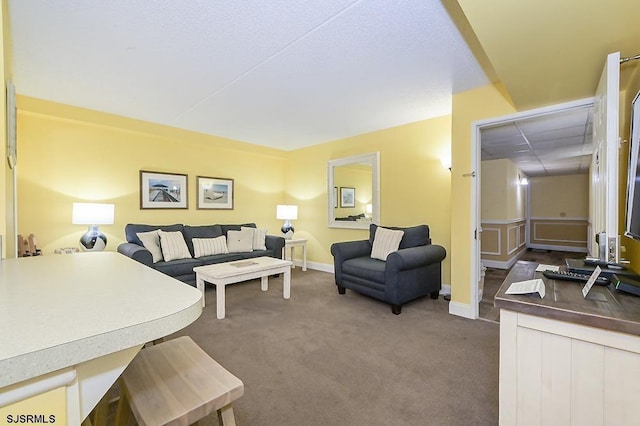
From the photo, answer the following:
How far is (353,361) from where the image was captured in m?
2.10

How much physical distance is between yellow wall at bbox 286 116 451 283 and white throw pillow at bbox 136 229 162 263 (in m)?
2.57

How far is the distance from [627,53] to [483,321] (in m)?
2.33

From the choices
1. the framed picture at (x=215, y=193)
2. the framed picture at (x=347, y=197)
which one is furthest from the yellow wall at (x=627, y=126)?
the framed picture at (x=215, y=193)

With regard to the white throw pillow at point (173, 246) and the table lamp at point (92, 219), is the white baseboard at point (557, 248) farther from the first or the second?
the table lamp at point (92, 219)

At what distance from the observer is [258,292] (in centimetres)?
380

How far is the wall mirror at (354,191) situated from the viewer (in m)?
4.44

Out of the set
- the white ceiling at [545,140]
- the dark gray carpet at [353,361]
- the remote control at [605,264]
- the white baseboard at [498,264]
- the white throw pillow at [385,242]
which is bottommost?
the dark gray carpet at [353,361]

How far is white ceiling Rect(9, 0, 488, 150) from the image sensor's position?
71.4 inches

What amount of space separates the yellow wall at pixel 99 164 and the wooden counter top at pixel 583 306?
14.7 feet

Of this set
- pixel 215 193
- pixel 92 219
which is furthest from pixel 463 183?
pixel 92 219

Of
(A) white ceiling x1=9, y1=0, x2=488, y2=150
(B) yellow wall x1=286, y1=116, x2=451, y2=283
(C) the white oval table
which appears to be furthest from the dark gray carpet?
(A) white ceiling x1=9, y1=0, x2=488, y2=150

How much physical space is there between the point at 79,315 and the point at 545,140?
5.32 meters

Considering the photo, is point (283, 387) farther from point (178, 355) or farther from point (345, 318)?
point (345, 318)

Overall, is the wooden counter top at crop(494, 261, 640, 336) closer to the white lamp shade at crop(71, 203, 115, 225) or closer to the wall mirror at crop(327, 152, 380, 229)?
the wall mirror at crop(327, 152, 380, 229)
